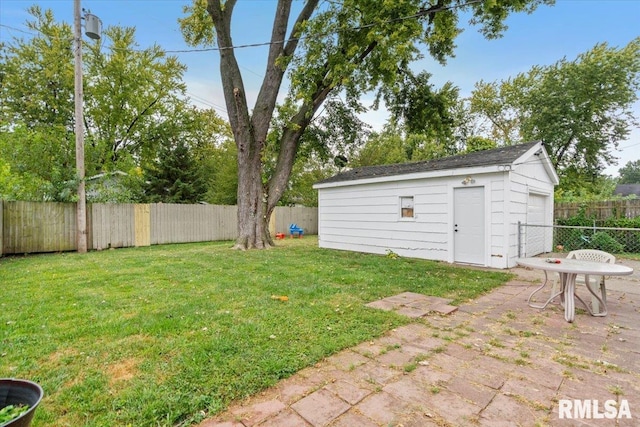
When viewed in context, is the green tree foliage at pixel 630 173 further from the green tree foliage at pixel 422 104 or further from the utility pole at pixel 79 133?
the utility pole at pixel 79 133

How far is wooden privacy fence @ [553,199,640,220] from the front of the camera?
10148mm

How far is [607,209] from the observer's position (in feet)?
34.4

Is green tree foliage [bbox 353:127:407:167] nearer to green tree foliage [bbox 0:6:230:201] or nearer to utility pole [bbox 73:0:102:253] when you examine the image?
green tree foliage [bbox 0:6:230:201]

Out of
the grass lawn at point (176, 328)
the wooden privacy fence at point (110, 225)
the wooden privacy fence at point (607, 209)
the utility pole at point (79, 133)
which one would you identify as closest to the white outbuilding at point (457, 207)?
the grass lawn at point (176, 328)

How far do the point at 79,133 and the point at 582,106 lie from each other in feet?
75.3

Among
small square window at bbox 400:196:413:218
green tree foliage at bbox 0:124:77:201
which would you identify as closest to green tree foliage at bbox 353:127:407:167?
small square window at bbox 400:196:413:218

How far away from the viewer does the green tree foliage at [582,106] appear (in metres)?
16.4

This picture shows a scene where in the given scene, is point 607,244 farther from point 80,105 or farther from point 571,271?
point 80,105

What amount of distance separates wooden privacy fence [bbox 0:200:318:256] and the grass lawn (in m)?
3.55

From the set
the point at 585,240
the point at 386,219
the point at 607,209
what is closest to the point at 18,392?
the point at 386,219

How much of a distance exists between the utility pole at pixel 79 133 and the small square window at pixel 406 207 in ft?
31.3

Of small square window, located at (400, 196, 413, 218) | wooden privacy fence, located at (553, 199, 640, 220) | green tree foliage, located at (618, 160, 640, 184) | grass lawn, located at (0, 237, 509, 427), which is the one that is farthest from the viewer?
green tree foliage, located at (618, 160, 640, 184)

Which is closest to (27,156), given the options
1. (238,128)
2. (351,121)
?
(238,128)

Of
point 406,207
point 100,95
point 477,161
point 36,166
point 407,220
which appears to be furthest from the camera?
point 100,95
